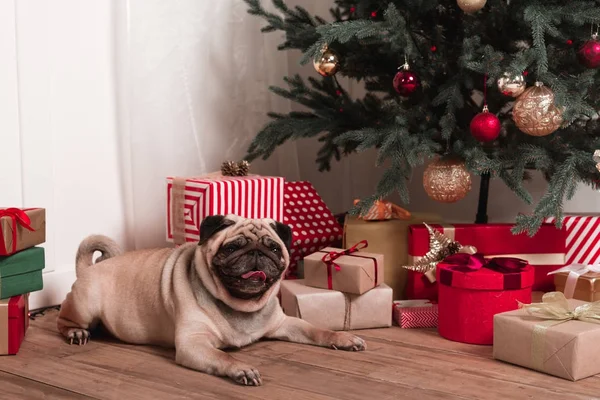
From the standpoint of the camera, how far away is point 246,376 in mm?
1800

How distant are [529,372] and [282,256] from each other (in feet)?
2.28

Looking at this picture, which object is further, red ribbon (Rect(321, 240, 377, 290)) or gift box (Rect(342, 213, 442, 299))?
gift box (Rect(342, 213, 442, 299))

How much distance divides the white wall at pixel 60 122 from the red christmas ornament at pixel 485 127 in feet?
4.48

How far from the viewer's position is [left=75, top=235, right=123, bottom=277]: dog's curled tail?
7.65ft

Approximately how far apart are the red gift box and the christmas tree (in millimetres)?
140

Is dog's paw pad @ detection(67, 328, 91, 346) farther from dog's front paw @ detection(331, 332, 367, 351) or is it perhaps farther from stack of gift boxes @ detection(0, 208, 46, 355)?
dog's front paw @ detection(331, 332, 367, 351)

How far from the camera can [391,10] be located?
236cm

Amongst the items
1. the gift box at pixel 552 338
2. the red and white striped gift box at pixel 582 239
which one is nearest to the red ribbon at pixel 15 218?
the gift box at pixel 552 338

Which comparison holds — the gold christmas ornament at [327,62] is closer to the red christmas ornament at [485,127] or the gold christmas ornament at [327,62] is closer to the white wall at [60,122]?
the red christmas ornament at [485,127]

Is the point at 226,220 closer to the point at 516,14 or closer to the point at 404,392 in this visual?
the point at 404,392

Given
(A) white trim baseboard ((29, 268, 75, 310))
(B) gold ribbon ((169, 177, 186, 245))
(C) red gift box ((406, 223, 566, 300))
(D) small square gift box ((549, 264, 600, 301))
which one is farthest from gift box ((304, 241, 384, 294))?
(A) white trim baseboard ((29, 268, 75, 310))

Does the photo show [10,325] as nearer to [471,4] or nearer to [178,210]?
[178,210]

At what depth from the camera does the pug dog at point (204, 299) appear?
76.6 inches

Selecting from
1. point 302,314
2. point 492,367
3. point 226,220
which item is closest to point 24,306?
point 226,220
